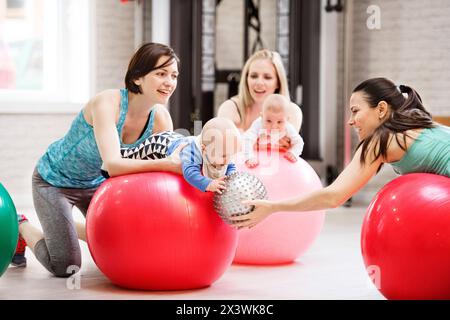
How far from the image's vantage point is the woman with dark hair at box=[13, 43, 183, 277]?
2.68 meters

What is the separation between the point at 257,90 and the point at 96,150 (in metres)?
1.02

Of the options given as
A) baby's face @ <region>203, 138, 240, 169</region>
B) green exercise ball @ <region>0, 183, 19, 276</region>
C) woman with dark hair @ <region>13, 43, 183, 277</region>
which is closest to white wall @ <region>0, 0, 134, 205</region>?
woman with dark hair @ <region>13, 43, 183, 277</region>

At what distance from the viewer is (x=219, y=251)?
2598mm

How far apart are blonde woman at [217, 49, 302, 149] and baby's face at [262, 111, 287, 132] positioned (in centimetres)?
25

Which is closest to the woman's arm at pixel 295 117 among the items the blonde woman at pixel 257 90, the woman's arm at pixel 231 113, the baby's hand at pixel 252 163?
the blonde woman at pixel 257 90

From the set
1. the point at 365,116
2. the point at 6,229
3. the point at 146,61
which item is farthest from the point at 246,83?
the point at 6,229

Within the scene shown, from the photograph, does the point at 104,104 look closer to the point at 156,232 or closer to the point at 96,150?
the point at 96,150

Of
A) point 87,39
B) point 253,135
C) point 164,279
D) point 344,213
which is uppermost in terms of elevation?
point 87,39

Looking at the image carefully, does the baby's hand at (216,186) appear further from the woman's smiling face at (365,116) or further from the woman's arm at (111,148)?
the woman's smiling face at (365,116)

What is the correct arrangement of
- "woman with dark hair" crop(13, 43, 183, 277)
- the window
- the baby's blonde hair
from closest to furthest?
"woman with dark hair" crop(13, 43, 183, 277) < the baby's blonde hair < the window

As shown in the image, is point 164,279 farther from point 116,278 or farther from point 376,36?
point 376,36

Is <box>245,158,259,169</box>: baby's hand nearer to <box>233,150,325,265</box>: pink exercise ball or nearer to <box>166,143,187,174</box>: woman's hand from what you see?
<box>233,150,325,265</box>: pink exercise ball

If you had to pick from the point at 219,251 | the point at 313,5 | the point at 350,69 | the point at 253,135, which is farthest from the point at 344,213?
the point at 219,251
